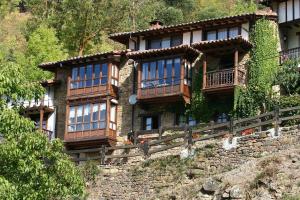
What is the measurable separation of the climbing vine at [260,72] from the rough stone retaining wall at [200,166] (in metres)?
6.01

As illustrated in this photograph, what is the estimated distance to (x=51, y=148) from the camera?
21.9m

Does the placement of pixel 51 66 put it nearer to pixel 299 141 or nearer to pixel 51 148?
pixel 299 141

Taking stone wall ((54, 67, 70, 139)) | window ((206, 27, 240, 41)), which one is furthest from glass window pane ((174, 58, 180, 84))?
stone wall ((54, 67, 70, 139))

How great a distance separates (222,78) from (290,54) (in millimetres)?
4167

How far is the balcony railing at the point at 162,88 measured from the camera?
40.4 metres

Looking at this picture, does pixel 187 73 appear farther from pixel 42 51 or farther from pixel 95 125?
pixel 42 51

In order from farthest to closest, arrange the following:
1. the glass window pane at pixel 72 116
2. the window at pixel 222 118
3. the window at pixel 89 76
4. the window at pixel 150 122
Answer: the glass window pane at pixel 72 116
the window at pixel 89 76
the window at pixel 150 122
the window at pixel 222 118

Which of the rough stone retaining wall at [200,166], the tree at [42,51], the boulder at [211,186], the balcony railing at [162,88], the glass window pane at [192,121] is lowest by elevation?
the boulder at [211,186]

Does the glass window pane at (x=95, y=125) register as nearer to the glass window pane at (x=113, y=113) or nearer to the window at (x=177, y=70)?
the glass window pane at (x=113, y=113)

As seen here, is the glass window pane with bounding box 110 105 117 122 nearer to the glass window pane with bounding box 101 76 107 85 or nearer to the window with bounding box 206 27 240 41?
the glass window pane with bounding box 101 76 107 85

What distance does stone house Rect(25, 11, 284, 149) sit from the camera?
40031 mm

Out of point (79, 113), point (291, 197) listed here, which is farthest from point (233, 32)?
point (291, 197)

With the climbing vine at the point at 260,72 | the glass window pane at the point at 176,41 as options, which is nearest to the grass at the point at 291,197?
the climbing vine at the point at 260,72

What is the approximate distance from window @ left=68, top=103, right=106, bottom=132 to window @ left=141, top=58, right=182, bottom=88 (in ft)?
11.0
